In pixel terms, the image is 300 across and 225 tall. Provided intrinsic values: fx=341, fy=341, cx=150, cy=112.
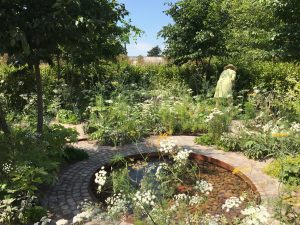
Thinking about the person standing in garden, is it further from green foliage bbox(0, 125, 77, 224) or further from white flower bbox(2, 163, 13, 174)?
white flower bbox(2, 163, 13, 174)

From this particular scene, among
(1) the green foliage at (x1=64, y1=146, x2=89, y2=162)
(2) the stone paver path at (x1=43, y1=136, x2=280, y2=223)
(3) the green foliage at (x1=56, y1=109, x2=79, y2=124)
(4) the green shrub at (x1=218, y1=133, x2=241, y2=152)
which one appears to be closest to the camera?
(2) the stone paver path at (x1=43, y1=136, x2=280, y2=223)

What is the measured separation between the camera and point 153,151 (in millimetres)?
8148

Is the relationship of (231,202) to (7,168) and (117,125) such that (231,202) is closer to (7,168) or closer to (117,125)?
(7,168)

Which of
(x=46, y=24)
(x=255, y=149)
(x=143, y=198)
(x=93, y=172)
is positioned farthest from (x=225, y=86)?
(x=143, y=198)

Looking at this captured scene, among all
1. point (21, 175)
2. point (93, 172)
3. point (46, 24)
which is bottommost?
point (93, 172)

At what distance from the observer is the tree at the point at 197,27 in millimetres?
13383

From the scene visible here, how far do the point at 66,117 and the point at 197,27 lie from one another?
Result: 20.6 ft

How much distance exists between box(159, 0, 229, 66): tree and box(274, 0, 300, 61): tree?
130 inches

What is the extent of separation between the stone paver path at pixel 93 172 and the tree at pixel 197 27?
5.35 meters

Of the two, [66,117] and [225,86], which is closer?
[225,86]

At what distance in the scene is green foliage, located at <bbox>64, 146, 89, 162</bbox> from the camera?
755 centimetres

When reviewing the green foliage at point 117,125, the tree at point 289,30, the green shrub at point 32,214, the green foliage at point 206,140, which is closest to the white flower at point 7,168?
the green shrub at point 32,214

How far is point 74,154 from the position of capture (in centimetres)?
762

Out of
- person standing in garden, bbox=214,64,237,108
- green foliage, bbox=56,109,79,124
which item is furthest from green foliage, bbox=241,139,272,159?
green foliage, bbox=56,109,79,124
